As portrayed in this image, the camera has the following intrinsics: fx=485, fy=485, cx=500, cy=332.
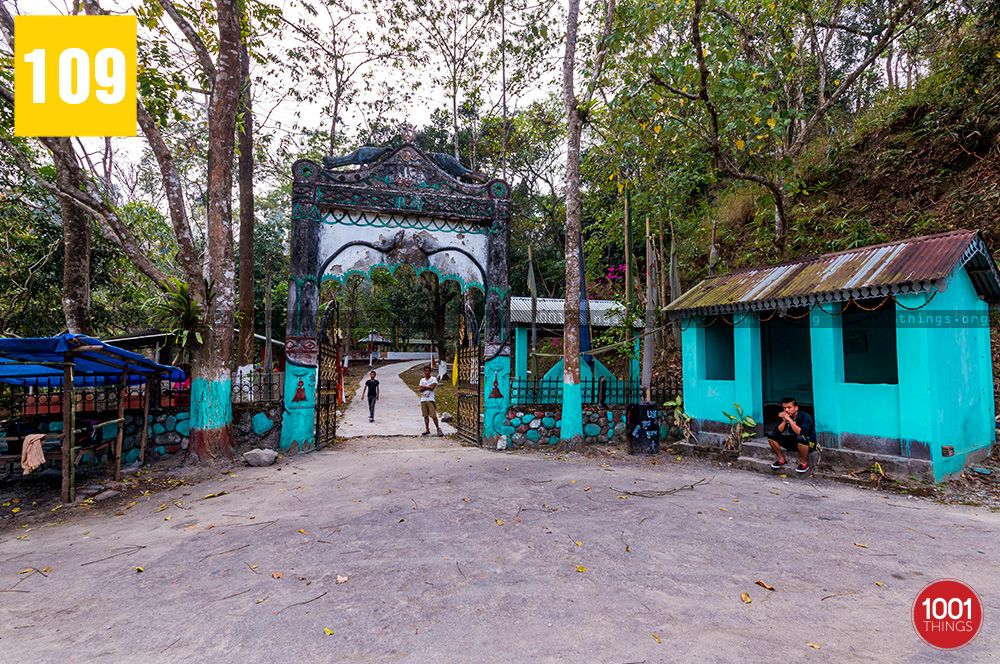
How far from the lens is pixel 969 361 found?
718 cm

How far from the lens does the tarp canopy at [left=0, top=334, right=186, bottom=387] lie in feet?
19.1

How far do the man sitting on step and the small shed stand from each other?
939 cm

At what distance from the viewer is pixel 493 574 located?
3865mm

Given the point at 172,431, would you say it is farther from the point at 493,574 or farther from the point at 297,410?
the point at 493,574

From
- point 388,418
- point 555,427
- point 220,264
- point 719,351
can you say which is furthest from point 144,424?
point 719,351

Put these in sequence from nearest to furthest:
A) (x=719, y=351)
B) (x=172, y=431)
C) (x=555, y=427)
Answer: (x=172, y=431) → (x=719, y=351) → (x=555, y=427)

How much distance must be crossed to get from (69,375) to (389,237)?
5.41 meters

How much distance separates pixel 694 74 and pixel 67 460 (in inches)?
417

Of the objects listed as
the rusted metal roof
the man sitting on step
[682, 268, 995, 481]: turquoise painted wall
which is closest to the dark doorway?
the rusted metal roof

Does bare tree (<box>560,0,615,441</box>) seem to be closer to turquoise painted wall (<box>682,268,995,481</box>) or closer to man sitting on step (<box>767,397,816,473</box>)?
turquoise painted wall (<box>682,268,995,481</box>)

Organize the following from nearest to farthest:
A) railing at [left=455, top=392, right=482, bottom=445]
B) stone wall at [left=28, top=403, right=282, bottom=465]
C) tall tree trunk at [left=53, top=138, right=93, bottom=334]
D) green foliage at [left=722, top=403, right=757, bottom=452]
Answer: stone wall at [left=28, top=403, right=282, bottom=465] → green foliage at [left=722, top=403, right=757, bottom=452] → tall tree trunk at [left=53, top=138, right=93, bottom=334] → railing at [left=455, top=392, right=482, bottom=445]

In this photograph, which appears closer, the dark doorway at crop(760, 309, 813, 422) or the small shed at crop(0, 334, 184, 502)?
the small shed at crop(0, 334, 184, 502)

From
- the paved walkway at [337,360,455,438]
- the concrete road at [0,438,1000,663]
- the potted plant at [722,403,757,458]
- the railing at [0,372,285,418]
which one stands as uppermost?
the railing at [0,372,285,418]

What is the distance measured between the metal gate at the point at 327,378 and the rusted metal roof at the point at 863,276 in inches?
275
